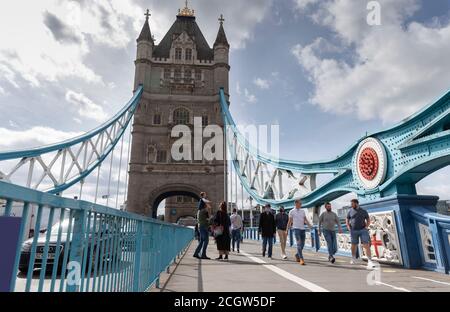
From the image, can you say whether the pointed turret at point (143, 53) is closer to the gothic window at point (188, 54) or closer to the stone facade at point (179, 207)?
the gothic window at point (188, 54)

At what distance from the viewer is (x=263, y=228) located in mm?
8453

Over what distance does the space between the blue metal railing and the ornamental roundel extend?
6637mm

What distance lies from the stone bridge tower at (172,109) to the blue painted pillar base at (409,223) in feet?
77.7

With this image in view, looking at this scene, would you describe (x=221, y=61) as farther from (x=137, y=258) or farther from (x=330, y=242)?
(x=137, y=258)

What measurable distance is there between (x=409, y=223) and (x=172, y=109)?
93.7 ft

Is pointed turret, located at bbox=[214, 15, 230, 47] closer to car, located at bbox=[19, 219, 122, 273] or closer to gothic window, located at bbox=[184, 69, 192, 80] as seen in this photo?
gothic window, located at bbox=[184, 69, 192, 80]

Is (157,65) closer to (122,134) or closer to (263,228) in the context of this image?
(122,134)

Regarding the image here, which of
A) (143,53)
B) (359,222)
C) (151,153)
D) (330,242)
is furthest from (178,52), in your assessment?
(359,222)

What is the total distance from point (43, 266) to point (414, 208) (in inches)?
269

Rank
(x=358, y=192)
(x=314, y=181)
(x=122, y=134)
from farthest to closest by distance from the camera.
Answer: (x=122, y=134), (x=314, y=181), (x=358, y=192)

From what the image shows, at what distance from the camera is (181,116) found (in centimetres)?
3266

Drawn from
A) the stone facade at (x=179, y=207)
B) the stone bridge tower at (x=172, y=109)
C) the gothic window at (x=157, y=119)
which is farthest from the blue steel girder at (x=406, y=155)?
the stone facade at (x=179, y=207)
